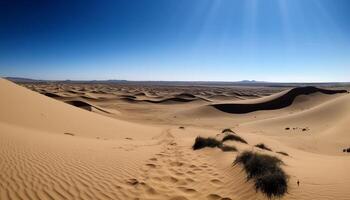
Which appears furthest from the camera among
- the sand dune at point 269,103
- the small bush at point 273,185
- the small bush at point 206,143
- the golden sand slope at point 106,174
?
the sand dune at point 269,103

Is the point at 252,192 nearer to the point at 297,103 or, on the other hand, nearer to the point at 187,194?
the point at 187,194

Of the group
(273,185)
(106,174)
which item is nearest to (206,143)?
(106,174)

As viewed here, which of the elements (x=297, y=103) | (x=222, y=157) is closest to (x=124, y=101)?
(x=297, y=103)

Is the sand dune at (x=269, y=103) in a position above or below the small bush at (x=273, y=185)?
below

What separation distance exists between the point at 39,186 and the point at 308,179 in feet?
19.3

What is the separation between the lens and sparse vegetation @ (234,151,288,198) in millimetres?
6281

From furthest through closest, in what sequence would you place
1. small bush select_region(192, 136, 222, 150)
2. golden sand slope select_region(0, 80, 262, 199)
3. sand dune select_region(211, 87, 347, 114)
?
sand dune select_region(211, 87, 347, 114) → small bush select_region(192, 136, 222, 150) → golden sand slope select_region(0, 80, 262, 199)

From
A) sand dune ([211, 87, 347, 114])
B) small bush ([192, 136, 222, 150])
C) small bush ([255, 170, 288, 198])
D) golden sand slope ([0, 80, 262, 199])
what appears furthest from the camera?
sand dune ([211, 87, 347, 114])

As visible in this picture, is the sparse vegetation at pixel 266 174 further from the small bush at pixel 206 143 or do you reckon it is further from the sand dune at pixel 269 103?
the sand dune at pixel 269 103

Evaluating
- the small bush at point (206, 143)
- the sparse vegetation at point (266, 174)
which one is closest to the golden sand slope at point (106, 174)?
the sparse vegetation at point (266, 174)

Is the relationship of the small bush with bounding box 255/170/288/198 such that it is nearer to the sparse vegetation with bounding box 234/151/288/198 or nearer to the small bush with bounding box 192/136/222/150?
the sparse vegetation with bounding box 234/151/288/198

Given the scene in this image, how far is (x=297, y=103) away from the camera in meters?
44.9

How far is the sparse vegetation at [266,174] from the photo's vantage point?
6.28 metres

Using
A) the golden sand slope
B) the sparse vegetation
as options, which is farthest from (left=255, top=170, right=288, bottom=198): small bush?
the golden sand slope
